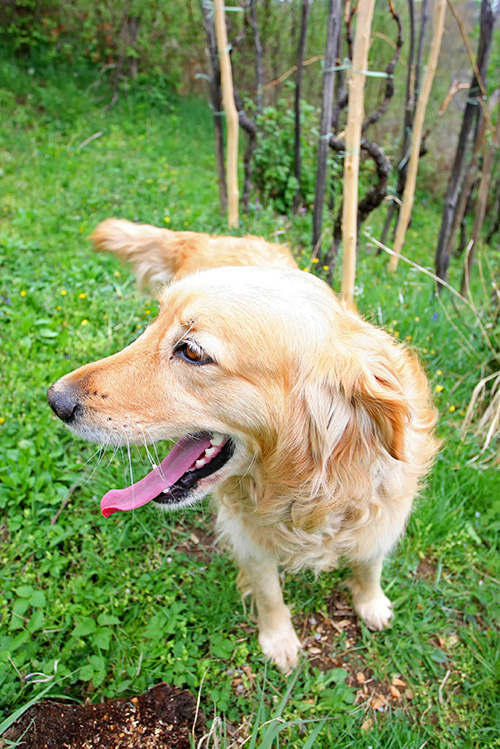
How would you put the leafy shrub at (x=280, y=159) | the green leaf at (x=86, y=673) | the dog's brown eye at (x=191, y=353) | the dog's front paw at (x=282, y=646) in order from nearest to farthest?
1. the dog's brown eye at (x=191, y=353)
2. the green leaf at (x=86, y=673)
3. the dog's front paw at (x=282, y=646)
4. the leafy shrub at (x=280, y=159)

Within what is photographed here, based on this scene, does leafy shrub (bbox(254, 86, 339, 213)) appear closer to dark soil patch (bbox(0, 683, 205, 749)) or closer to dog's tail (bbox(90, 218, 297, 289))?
dog's tail (bbox(90, 218, 297, 289))

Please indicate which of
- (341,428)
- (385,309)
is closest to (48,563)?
(341,428)

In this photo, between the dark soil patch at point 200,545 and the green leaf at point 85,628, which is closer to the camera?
the green leaf at point 85,628

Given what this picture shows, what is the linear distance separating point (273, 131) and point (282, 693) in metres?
5.81

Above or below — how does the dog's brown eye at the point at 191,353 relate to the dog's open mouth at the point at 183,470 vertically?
above

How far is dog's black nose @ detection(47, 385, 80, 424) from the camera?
5.10ft

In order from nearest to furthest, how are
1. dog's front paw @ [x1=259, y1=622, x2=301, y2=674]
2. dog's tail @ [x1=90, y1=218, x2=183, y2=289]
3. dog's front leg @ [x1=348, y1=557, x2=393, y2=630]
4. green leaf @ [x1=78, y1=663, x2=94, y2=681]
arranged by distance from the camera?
green leaf @ [x1=78, y1=663, x2=94, y2=681]
dog's front paw @ [x1=259, y1=622, x2=301, y2=674]
dog's front leg @ [x1=348, y1=557, x2=393, y2=630]
dog's tail @ [x1=90, y1=218, x2=183, y2=289]

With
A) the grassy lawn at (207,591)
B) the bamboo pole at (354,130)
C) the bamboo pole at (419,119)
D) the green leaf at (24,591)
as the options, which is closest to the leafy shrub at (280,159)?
the bamboo pole at (419,119)

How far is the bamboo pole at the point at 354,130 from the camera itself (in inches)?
102

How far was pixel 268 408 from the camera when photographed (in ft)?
5.11

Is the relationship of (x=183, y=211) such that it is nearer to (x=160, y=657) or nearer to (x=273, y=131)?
(x=273, y=131)

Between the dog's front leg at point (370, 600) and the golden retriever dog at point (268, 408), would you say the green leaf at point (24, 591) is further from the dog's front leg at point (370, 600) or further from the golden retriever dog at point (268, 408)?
the dog's front leg at point (370, 600)

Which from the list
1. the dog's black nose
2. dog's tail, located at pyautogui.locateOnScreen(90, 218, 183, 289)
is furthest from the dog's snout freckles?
dog's tail, located at pyautogui.locateOnScreen(90, 218, 183, 289)

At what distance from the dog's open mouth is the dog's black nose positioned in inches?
14.1
